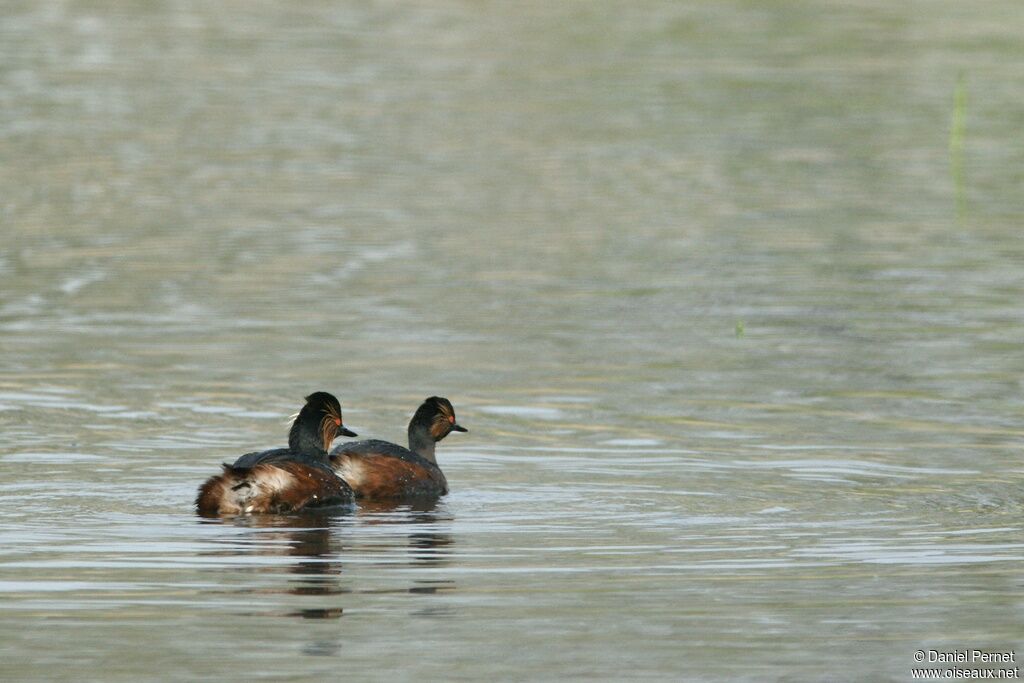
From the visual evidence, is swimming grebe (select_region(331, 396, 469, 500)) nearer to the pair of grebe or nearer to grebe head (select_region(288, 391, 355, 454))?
the pair of grebe

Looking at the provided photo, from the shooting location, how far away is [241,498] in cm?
1185

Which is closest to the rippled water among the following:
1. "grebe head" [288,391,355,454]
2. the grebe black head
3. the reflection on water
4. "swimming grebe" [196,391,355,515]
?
the reflection on water

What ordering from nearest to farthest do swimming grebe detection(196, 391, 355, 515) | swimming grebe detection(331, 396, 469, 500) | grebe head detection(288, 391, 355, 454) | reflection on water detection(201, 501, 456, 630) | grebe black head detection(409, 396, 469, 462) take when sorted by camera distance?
1. reflection on water detection(201, 501, 456, 630)
2. swimming grebe detection(196, 391, 355, 515)
3. swimming grebe detection(331, 396, 469, 500)
4. grebe head detection(288, 391, 355, 454)
5. grebe black head detection(409, 396, 469, 462)

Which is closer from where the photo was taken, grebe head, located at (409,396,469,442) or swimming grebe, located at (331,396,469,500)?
swimming grebe, located at (331,396,469,500)

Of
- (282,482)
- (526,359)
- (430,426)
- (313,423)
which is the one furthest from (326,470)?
(526,359)

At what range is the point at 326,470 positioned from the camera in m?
12.3

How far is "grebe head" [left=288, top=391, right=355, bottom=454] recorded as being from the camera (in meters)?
12.7

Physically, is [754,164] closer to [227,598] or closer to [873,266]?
[873,266]

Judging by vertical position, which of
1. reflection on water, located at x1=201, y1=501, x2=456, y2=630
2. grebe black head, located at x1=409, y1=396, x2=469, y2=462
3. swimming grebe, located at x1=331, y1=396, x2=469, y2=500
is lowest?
reflection on water, located at x1=201, y1=501, x2=456, y2=630

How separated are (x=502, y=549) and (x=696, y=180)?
1667 cm

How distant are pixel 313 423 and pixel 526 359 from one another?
445 cm

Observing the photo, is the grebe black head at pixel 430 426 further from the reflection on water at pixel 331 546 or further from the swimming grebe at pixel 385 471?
the reflection on water at pixel 331 546

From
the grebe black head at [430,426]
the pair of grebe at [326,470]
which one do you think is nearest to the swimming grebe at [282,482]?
the pair of grebe at [326,470]

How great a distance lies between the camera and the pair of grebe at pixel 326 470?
38.9 ft
